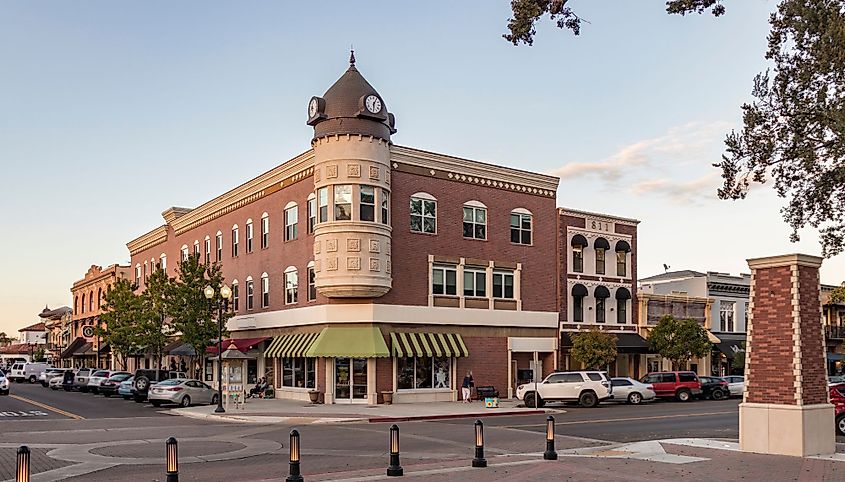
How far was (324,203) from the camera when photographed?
40094mm

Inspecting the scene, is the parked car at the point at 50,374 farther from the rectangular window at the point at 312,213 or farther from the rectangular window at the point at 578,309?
the rectangular window at the point at 578,309

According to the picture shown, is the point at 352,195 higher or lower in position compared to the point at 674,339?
higher

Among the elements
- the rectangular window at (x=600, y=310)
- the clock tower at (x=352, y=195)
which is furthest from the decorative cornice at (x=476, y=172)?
the rectangular window at (x=600, y=310)

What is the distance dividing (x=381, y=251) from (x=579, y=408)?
11.1m

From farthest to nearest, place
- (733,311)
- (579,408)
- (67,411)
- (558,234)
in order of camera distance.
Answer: (733,311) < (558,234) < (579,408) < (67,411)

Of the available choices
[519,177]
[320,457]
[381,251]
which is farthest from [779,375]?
[519,177]

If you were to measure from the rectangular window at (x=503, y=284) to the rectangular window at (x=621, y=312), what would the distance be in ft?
29.8

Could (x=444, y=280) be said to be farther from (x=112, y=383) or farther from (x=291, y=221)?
(x=112, y=383)

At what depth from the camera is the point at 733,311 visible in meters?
60.3

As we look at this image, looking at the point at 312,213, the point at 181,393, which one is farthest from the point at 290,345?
the point at 312,213

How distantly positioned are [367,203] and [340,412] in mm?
9609

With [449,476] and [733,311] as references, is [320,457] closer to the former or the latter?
[449,476]

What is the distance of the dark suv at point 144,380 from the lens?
43344 mm

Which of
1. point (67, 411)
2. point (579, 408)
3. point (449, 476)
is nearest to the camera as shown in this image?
point (449, 476)
